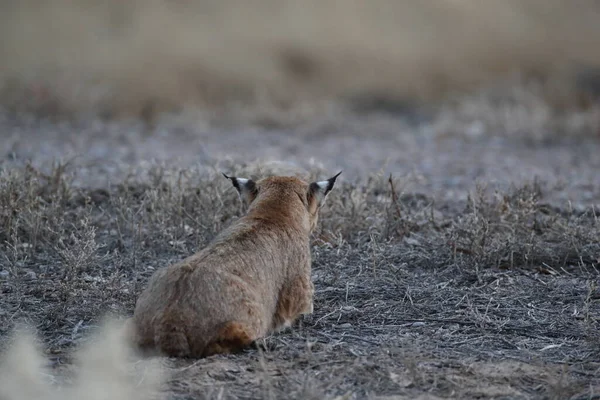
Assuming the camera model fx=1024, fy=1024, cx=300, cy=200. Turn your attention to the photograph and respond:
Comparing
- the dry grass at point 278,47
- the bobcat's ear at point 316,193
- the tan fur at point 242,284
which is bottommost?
the tan fur at point 242,284

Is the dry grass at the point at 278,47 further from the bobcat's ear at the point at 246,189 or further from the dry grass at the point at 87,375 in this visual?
the dry grass at the point at 87,375

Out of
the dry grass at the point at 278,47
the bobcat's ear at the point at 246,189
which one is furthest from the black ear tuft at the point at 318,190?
the dry grass at the point at 278,47

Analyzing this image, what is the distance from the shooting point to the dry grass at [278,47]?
63.2 feet

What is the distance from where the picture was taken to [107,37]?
2133 centimetres

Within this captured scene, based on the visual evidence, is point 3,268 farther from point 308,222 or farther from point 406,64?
point 406,64

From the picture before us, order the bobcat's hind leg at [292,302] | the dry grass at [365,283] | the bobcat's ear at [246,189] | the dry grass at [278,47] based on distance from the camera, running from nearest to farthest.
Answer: the dry grass at [365,283] < the bobcat's hind leg at [292,302] < the bobcat's ear at [246,189] < the dry grass at [278,47]

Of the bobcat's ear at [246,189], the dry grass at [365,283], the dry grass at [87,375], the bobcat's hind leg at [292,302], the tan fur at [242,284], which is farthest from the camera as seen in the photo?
the bobcat's ear at [246,189]

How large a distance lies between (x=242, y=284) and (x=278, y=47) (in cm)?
1589

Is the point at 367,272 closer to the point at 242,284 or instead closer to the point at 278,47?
the point at 242,284

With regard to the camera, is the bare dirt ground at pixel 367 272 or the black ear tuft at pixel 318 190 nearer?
the bare dirt ground at pixel 367 272

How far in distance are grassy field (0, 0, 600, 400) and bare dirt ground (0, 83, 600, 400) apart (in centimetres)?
2

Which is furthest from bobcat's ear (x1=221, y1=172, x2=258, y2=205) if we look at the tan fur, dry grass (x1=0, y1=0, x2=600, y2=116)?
dry grass (x1=0, y1=0, x2=600, y2=116)

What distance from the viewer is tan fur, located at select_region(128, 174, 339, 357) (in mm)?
5840

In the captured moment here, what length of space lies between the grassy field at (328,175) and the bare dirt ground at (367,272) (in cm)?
2
